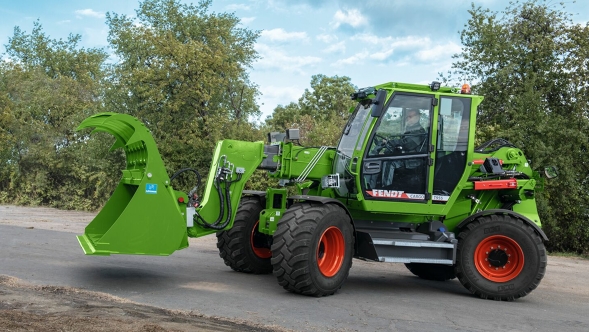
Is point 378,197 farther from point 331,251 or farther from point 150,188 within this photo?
point 150,188

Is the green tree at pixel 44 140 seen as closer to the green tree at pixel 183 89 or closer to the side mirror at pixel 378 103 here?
the green tree at pixel 183 89

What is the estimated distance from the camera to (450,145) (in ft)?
31.0

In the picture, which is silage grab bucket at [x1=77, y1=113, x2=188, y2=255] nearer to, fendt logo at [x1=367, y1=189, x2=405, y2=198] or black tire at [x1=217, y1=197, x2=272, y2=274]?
black tire at [x1=217, y1=197, x2=272, y2=274]

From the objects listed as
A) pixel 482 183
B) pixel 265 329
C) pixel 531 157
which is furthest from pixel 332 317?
pixel 531 157

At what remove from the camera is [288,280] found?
8.16 meters

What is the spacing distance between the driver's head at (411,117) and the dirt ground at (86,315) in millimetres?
4129

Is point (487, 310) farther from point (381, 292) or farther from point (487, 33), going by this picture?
point (487, 33)

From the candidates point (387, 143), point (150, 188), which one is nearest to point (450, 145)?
point (387, 143)

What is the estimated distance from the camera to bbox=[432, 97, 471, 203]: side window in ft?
30.8

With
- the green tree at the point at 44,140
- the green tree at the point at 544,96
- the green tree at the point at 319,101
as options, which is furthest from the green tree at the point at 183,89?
the green tree at the point at 319,101

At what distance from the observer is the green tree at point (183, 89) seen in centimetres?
2308

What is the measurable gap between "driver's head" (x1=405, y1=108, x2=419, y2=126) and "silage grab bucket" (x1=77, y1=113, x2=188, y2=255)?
359cm

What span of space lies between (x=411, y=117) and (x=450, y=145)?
798 mm

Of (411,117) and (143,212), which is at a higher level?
(411,117)
